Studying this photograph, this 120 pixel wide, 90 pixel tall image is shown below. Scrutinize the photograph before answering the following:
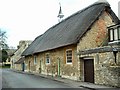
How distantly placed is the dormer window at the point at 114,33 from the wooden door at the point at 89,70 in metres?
3.13

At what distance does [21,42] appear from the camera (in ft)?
252

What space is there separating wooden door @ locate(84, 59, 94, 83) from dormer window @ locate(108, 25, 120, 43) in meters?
3.13

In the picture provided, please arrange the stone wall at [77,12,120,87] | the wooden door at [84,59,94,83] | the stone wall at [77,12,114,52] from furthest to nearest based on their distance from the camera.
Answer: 1. the stone wall at [77,12,114,52]
2. the wooden door at [84,59,94,83]
3. the stone wall at [77,12,120,87]

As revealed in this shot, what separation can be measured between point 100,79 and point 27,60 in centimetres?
3436

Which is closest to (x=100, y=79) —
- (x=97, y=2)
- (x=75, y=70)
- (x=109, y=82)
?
(x=109, y=82)

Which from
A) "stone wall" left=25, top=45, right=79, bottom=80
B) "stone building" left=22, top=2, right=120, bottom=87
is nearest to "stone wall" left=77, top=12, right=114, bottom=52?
Result: "stone building" left=22, top=2, right=120, bottom=87

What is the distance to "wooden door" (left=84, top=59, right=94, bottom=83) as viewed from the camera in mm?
22938

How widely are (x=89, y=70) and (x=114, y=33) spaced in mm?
4376

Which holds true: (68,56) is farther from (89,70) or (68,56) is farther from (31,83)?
(31,83)

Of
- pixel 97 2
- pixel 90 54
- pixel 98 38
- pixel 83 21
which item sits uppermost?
pixel 97 2

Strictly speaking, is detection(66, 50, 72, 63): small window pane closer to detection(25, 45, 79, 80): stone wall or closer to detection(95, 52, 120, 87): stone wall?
detection(25, 45, 79, 80): stone wall

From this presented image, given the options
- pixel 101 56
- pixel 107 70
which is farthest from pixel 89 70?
pixel 107 70

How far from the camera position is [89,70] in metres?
23.7

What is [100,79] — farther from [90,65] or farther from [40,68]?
[40,68]
